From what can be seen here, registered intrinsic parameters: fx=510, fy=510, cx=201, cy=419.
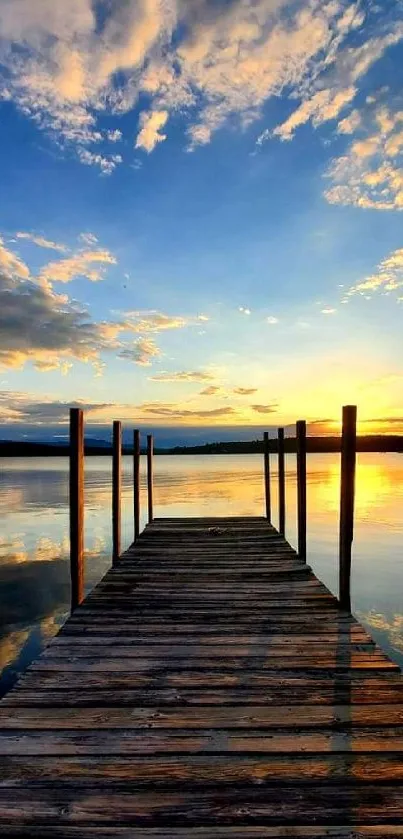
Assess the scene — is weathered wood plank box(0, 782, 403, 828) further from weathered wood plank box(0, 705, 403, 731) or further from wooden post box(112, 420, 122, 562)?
wooden post box(112, 420, 122, 562)

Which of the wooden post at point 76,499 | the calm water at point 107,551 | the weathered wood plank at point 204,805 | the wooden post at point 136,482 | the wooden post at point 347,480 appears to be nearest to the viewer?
the weathered wood plank at point 204,805

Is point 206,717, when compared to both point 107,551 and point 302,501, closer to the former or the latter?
point 302,501

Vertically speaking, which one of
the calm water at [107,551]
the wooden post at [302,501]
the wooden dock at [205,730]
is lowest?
the calm water at [107,551]

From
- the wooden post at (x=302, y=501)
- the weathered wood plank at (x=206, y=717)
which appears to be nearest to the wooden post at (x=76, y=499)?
the weathered wood plank at (x=206, y=717)

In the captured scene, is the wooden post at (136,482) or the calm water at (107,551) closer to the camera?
the calm water at (107,551)

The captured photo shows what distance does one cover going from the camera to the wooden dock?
268 centimetres

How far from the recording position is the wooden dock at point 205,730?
2.68 m

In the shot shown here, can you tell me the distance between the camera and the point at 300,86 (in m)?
11.6

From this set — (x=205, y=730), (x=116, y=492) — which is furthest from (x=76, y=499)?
(x=205, y=730)

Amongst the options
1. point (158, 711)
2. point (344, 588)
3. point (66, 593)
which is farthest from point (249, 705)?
point (66, 593)

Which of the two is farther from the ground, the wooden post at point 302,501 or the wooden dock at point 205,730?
the wooden post at point 302,501

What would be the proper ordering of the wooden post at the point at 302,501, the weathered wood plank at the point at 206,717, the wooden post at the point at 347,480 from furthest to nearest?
the wooden post at the point at 302,501 → the wooden post at the point at 347,480 → the weathered wood plank at the point at 206,717

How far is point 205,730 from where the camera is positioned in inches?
137

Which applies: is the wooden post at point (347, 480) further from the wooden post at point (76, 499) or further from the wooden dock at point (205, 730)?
the wooden post at point (76, 499)
